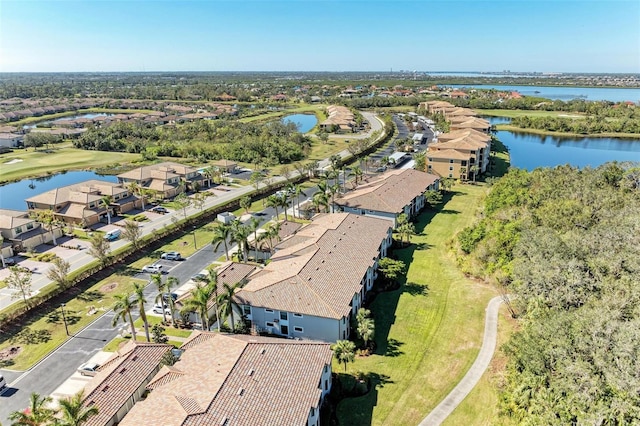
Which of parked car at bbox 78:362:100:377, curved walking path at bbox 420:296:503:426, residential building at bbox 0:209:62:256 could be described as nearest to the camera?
curved walking path at bbox 420:296:503:426

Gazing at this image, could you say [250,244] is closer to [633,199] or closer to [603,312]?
[603,312]

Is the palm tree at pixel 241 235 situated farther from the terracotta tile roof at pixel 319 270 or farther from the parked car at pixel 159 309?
the parked car at pixel 159 309

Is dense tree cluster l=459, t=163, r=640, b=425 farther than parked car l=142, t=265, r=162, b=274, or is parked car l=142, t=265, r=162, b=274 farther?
parked car l=142, t=265, r=162, b=274

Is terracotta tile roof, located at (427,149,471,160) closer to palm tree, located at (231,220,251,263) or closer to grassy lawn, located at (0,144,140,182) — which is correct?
palm tree, located at (231,220,251,263)

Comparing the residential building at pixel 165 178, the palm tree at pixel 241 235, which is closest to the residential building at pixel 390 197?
the palm tree at pixel 241 235

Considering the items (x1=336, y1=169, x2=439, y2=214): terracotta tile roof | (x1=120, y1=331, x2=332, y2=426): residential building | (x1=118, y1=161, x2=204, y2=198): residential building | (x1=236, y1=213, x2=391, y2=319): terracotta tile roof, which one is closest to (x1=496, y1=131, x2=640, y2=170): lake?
(x1=336, y1=169, x2=439, y2=214): terracotta tile roof

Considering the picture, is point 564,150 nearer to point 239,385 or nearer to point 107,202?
point 107,202

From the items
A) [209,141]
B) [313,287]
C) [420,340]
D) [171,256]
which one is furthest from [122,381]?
[209,141]
